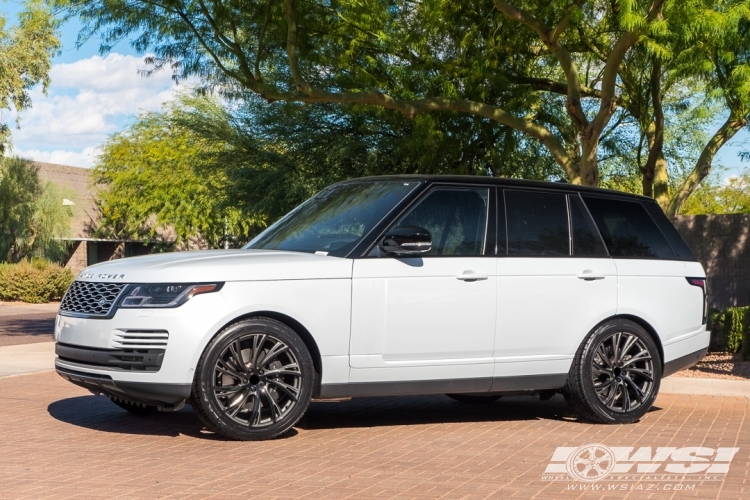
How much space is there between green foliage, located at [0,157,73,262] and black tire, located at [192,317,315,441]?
3625 centimetres

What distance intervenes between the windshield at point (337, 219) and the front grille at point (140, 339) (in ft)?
4.77

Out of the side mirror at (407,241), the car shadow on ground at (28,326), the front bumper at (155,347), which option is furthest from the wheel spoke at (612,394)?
the car shadow on ground at (28,326)

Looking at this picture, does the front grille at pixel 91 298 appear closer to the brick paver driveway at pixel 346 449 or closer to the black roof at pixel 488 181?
the brick paver driveway at pixel 346 449

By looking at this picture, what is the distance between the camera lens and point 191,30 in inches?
636

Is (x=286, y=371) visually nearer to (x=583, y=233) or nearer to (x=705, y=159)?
(x=583, y=233)

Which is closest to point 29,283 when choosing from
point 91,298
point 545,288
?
point 91,298

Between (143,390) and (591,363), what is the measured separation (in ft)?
12.1

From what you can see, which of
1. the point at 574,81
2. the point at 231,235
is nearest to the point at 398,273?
the point at 574,81

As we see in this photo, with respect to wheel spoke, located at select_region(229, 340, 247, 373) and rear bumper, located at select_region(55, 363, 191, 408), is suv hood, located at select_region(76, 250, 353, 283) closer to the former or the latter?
wheel spoke, located at select_region(229, 340, 247, 373)

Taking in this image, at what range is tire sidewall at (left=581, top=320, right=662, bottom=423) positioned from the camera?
8711 mm

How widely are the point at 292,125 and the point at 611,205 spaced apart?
39.2 ft

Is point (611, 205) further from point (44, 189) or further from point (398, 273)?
point (44, 189)

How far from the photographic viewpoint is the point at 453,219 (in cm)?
847

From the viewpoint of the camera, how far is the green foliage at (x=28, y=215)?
43.5m
